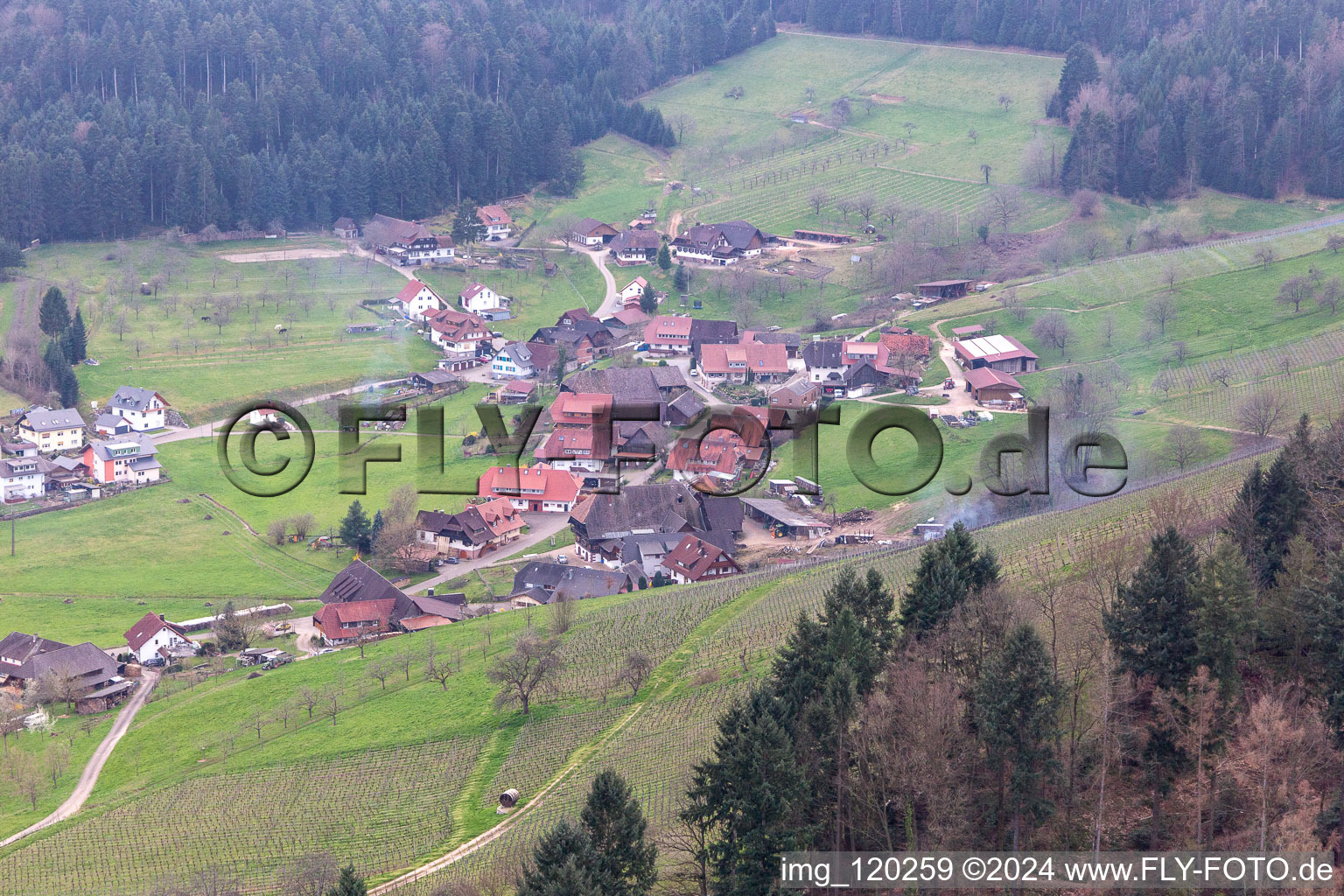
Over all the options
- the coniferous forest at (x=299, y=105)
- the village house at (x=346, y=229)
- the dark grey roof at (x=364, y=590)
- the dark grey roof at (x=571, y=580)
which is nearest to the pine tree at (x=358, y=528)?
the dark grey roof at (x=364, y=590)

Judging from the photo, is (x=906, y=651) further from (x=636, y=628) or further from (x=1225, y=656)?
(x=636, y=628)

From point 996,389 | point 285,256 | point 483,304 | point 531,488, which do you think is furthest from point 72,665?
point 285,256

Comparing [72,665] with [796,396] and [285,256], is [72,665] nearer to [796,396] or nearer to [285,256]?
[796,396]

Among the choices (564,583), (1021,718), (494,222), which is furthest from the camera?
(494,222)

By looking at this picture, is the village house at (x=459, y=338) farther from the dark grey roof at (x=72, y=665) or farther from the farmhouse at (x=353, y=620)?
the dark grey roof at (x=72, y=665)

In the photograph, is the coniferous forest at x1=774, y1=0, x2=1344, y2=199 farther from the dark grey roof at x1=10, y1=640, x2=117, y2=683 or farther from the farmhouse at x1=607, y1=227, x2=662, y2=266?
the dark grey roof at x1=10, y1=640, x2=117, y2=683
